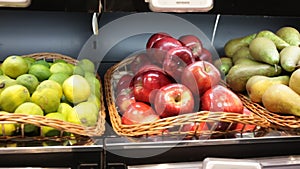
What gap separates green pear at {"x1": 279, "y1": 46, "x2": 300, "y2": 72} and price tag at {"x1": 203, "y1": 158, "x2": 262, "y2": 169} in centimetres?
42

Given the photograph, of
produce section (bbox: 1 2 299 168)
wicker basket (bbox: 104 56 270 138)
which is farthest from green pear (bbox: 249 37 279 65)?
wicker basket (bbox: 104 56 270 138)

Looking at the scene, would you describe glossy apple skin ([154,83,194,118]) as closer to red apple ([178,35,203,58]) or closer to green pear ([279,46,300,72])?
red apple ([178,35,203,58])

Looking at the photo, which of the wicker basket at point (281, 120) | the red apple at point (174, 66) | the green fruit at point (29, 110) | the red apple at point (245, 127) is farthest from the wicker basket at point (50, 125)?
the wicker basket at point (281, 120)

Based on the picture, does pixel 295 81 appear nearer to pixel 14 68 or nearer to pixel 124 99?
pixel 124 99

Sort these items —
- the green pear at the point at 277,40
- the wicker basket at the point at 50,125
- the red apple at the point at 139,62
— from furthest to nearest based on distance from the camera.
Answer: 1. the green pear at the point at 277,40
2. the red apple at the point at 139,62
3. the wicker basket at the point at 50,125

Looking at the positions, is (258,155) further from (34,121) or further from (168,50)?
(34,121)

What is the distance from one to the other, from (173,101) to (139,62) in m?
0.28

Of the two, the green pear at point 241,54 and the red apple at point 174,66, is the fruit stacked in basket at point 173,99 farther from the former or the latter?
the green pear at point 241,54

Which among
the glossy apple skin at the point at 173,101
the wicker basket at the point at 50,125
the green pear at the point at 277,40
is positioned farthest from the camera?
the green pear at the point at 277,40

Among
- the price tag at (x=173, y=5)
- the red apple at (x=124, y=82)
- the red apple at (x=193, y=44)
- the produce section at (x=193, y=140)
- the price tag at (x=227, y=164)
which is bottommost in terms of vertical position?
the price tag at (x=227, y=164)

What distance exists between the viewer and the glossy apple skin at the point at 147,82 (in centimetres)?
125

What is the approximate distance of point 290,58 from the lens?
1421 millimetres

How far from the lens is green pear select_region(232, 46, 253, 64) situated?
1.58 m

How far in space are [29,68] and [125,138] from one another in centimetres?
44
